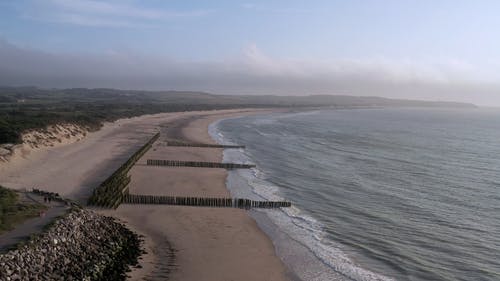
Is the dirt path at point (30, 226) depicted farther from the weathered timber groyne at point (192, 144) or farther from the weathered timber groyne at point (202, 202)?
the weathered timber groyne at point (192, 144)

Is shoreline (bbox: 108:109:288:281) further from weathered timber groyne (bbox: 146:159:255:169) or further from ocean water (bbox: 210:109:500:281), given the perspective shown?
weathered timber groyne (bbox: 146:159:255:169)

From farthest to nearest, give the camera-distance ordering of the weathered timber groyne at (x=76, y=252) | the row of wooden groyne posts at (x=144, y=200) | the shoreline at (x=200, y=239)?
the row of wooden groyne posts at (x=144, y=200) < the shoreline at (x=200, y=239) < the weathered timber groyne at (x=76, y=252)

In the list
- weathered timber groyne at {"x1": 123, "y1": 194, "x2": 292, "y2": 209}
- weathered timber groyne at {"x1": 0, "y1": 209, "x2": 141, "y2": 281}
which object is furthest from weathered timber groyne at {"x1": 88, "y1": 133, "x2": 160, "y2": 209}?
weathered timber groyne at {"x1": 0, "y1": 209, "x2": 141, "y2": 281}

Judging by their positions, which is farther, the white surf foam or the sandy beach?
the white surf foam

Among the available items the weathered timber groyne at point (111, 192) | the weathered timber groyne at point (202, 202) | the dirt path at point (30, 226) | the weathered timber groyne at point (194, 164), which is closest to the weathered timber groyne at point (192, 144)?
the weathered timber groyne at point (194, 164)

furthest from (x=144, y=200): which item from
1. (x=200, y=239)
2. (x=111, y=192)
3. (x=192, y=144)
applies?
(x=192, y=144)

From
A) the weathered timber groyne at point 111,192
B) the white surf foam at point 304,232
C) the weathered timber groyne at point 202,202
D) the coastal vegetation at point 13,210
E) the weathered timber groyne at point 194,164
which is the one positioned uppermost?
the coastal vegetation at point 13,210

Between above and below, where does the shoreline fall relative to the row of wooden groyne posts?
below
